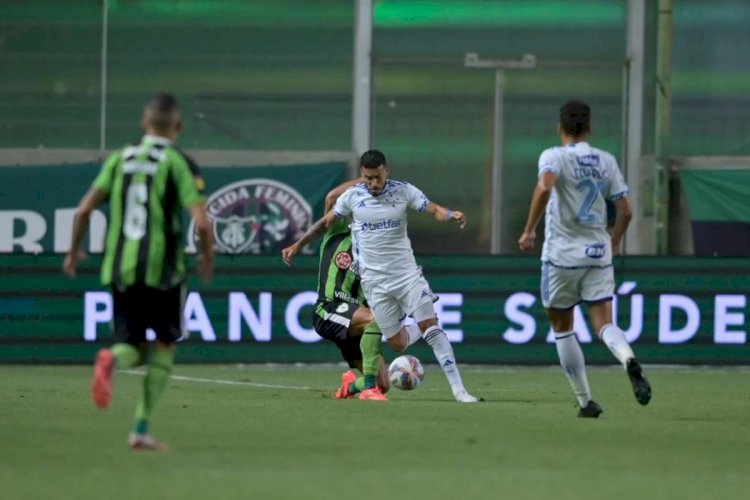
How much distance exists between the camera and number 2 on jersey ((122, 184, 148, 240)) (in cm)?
949

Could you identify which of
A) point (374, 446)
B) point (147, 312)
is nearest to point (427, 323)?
point (374, 446)

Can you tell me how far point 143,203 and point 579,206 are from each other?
363 cm

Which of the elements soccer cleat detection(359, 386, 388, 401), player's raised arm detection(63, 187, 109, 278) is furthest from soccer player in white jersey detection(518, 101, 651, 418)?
player's raised arm detection(63, 187, 109, 278)

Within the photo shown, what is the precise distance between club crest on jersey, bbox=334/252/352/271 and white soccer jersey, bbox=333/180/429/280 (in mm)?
727

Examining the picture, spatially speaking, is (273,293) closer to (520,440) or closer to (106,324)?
(106,324)

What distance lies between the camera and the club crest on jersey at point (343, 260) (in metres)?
14.8

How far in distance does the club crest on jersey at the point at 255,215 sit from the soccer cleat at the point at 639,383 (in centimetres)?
1246

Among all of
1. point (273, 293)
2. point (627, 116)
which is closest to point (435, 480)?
point (273, 293)

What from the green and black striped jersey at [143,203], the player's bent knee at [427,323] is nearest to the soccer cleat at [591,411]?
the player's bent knee at [427,323]

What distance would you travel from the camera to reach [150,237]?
31.2 ft

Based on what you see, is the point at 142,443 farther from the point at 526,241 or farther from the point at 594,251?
the point at 594,251

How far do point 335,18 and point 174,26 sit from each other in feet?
7.16

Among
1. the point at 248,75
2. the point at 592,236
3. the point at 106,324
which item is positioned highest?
the point at 248,75

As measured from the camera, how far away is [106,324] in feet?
64.2
